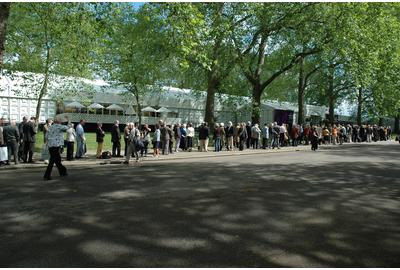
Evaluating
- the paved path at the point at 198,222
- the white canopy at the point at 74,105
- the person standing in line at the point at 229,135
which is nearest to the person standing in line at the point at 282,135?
the person standing in line at the point at 229,135

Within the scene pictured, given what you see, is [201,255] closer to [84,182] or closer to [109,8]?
[84,182]

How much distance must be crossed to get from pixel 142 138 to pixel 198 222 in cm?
1363

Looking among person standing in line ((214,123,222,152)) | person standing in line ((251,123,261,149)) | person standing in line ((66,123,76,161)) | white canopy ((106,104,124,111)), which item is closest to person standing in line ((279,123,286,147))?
person standing in line ((251,123,261,149))

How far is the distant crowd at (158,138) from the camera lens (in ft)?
50.8

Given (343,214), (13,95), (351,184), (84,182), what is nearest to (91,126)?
(13,95)

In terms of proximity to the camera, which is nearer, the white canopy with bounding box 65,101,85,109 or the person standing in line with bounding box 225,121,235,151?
the person standing in line with bounding box 225,121,235,151

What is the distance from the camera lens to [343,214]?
24.6 feet

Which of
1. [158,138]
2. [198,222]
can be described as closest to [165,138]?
[158,138]

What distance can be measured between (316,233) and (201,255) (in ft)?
7.01

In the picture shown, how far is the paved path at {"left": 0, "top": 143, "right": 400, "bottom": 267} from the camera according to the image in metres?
5.00

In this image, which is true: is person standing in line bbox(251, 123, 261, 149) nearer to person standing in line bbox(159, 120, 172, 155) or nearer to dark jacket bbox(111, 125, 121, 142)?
person standing in line bbox(159, 120, 172, 155)

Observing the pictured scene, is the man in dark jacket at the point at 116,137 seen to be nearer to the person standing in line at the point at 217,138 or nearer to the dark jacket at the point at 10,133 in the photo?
the dark jacket at the point at 10,133

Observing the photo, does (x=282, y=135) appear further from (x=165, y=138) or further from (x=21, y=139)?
(x=21, y=139)

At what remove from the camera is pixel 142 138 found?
19906 millimetres
